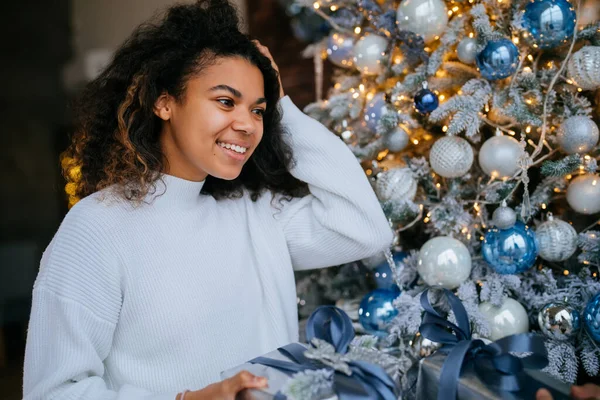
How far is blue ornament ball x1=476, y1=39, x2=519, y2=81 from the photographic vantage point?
1300mm

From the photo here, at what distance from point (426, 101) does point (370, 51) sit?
0.27 m

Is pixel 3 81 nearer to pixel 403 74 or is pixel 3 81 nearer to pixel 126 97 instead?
pixel 126 97

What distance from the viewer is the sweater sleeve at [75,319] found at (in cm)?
98

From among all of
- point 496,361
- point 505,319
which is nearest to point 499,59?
point 505,319

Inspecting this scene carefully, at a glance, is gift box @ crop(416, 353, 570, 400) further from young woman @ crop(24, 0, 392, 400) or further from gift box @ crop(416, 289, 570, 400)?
young woman @ crop(24, 0, 392, 400)

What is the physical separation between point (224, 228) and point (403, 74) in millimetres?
715

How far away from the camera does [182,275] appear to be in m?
1.15

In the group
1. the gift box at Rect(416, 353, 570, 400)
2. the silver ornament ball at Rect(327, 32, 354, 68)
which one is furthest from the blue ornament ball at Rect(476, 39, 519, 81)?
the gift box at Rect(416, 353, 570, 400)

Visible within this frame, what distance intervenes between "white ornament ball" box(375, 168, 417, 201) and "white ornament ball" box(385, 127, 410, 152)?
70 mm

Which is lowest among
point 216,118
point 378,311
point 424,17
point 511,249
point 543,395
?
point 378,311

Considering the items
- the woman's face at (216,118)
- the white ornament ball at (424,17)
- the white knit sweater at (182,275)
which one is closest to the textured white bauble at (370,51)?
the white ornament ball at (424,17)

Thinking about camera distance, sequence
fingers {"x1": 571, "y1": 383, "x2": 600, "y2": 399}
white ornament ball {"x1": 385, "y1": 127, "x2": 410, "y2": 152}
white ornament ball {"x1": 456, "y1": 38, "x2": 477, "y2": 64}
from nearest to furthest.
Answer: fingers {"x1": 571, "y1": 383, "x2": 600, "y2": 399} < white ornament ball {"x1": 456, "y1": 38, "x2": 477, "y2": 64} < white ornament ball {"x1": 385, "y1": 127, "x2": 410, "y2": 152}

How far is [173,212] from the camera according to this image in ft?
3.99

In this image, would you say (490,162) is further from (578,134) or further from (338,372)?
(338,372)
